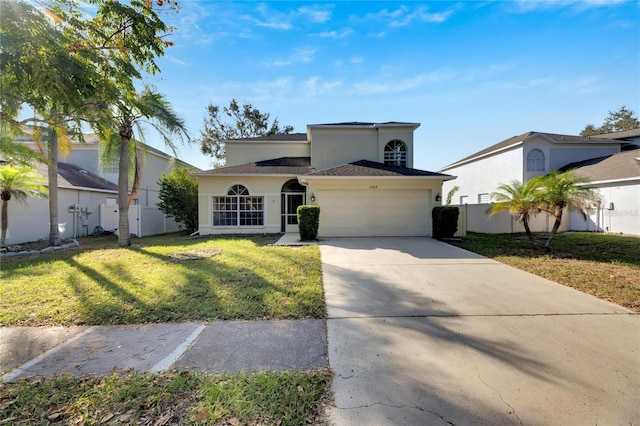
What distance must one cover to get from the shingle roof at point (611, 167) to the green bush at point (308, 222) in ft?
46.3

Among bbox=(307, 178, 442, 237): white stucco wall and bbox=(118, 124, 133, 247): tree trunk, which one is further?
bbox=(307, 178, 442, 237): white stucco wall

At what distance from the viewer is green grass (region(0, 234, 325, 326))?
14.5ft

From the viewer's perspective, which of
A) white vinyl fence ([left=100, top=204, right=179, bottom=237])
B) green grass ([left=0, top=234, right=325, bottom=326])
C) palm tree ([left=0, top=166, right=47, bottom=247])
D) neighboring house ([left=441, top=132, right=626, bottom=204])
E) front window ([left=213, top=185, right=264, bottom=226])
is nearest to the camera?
green grass ([left=0, top=234, right=325, bottom=326])

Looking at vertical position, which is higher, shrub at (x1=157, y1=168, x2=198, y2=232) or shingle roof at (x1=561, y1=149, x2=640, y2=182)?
shingle roof at (x1=561, y1=149, x2=640, y2=182)

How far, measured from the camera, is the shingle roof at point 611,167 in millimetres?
14875

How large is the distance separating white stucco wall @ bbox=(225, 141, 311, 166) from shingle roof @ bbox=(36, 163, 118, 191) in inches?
324

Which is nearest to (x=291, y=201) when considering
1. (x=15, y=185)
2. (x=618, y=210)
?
(x=15, y=185)

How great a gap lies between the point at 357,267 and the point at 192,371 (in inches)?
204

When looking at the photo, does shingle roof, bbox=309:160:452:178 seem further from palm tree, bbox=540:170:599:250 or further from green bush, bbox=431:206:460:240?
palm tree, bbox=540:170:599:250

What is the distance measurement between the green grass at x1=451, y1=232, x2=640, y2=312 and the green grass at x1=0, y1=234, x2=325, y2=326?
561 cm

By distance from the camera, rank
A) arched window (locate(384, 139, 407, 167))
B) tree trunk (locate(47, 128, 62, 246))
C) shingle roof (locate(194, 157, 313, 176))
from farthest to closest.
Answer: arched window (locate(384, 139, 407, 167)) → shingle roof (locate(194, 157, 313, 176)) → tree trunk (locate(47, 128, 62, 246))

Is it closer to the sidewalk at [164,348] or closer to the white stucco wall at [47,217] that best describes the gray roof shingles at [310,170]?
the white stucco wall at [47,217]

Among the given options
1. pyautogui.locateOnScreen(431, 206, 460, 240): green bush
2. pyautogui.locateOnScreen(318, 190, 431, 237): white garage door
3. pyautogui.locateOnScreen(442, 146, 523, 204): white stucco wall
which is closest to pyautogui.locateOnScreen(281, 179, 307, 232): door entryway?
pyautogui.locateOnScreen(318, 190, 431, 237): white garage door

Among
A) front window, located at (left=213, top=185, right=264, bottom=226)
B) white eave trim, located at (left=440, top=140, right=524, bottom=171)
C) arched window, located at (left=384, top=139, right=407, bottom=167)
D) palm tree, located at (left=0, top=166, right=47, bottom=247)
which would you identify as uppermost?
white eave trim, located at (left=440, top=140, right=524, bottom=171)
